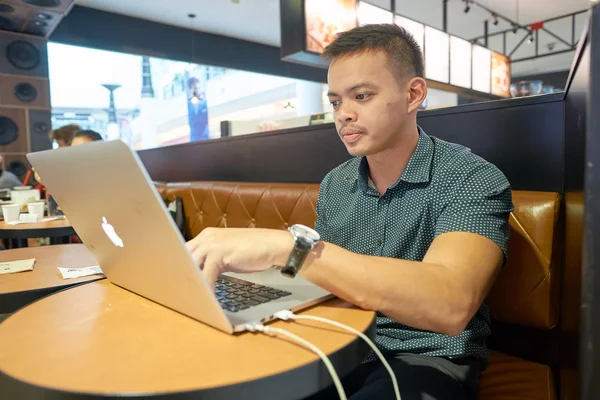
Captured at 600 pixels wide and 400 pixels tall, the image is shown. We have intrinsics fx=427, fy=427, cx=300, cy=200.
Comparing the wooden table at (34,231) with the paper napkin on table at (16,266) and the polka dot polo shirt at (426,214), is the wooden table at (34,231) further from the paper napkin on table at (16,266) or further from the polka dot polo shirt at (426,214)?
the polka dot polo shirt at (426,214)

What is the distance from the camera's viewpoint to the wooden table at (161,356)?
53 cm

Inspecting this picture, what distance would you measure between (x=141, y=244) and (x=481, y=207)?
69 centimetres

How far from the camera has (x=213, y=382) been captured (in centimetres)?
53

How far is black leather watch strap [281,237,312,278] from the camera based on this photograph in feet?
2.48

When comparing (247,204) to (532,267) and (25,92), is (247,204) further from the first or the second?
(25,92)

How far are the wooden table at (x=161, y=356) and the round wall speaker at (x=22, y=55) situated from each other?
6.25m

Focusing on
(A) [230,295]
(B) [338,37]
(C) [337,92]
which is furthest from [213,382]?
(B) [338,37]

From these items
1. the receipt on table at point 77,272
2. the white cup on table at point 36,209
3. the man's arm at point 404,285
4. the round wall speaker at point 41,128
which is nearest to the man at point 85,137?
the white cup on table at point 36,209

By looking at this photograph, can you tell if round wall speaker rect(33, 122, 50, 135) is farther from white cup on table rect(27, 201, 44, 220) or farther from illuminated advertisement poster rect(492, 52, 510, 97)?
illuminated advertisement poster rect(492, 52, 510, 97)

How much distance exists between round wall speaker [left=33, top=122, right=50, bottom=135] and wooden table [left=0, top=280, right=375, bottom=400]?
6.12 meters

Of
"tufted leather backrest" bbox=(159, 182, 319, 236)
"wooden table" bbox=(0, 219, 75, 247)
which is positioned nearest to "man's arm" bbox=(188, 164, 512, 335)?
"tufted leather backrest" bbox=(159, 182, 319, 236)

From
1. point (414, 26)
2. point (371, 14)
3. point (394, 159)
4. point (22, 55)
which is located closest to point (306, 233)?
point (394, 159)

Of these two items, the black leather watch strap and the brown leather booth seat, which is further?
the brown leather booth seat

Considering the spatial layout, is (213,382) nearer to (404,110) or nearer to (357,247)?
(357,247)
